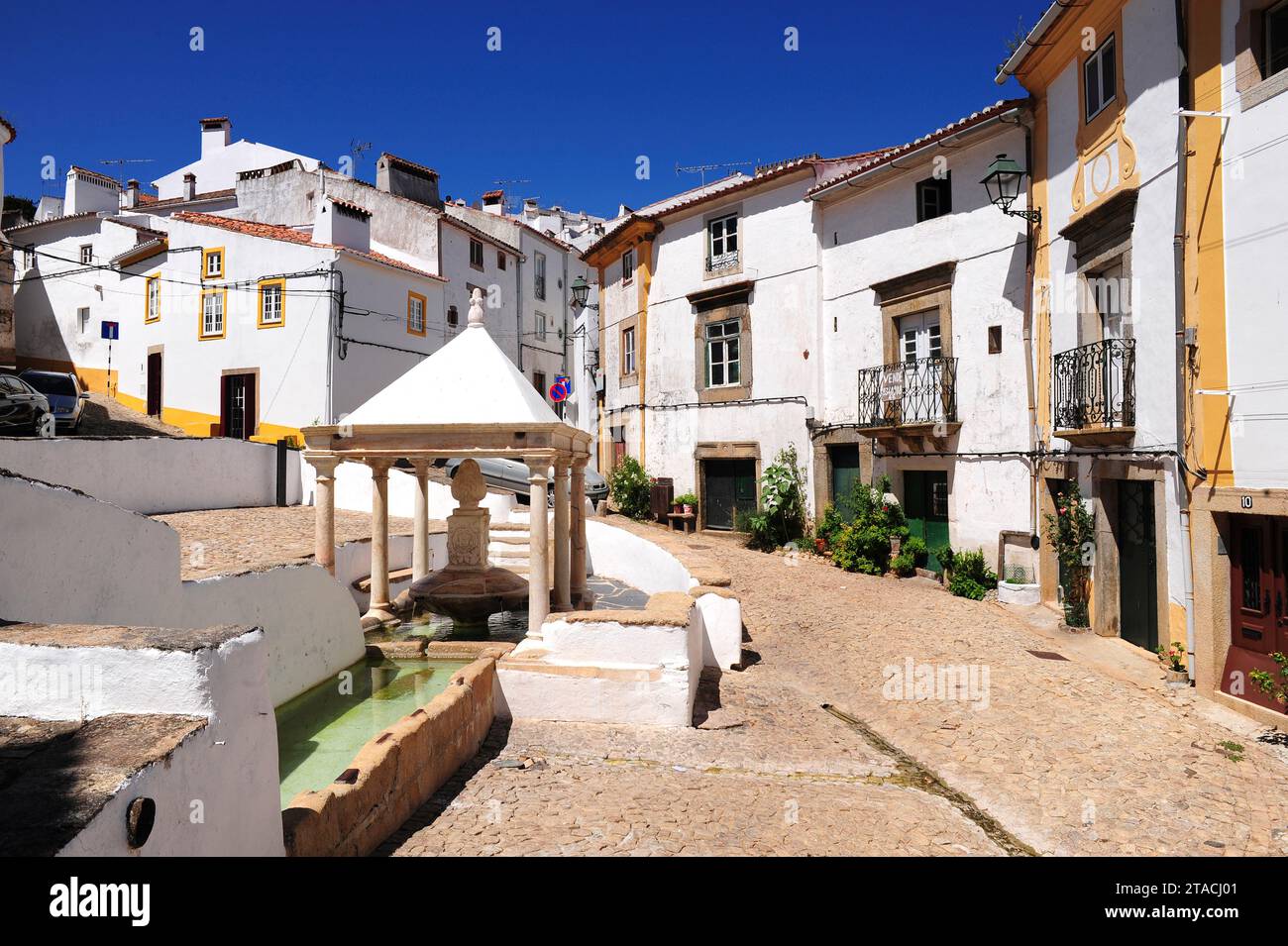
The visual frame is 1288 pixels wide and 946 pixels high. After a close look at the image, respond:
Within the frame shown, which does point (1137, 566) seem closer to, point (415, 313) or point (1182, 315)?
point (1182, 315)

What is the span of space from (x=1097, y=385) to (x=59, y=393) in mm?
22889

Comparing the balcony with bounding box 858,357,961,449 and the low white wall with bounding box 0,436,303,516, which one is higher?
the balcony with bounding box 858,357,961,449

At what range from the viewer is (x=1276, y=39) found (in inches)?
344

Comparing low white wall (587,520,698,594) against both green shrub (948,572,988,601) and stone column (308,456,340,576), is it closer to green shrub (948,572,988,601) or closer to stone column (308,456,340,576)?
stone column (308,456,340,576)

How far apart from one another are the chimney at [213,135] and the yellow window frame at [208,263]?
1368 centimetres

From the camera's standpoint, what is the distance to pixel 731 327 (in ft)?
69.1

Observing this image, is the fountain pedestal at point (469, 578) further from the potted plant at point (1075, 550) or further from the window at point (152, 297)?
the window at point (152, 297)

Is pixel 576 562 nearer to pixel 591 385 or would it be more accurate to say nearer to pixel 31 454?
pixel 31 454

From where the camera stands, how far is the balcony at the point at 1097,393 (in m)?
11.1

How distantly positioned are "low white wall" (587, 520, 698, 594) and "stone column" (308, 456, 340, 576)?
5157 millimetres

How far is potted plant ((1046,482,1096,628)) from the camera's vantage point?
1241 centimetres

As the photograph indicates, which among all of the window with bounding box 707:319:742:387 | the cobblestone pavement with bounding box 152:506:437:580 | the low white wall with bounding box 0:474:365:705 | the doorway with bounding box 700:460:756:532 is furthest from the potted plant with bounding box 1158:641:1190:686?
the window with bounding box 707:319:742:387

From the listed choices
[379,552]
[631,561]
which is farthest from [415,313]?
[379,552]
